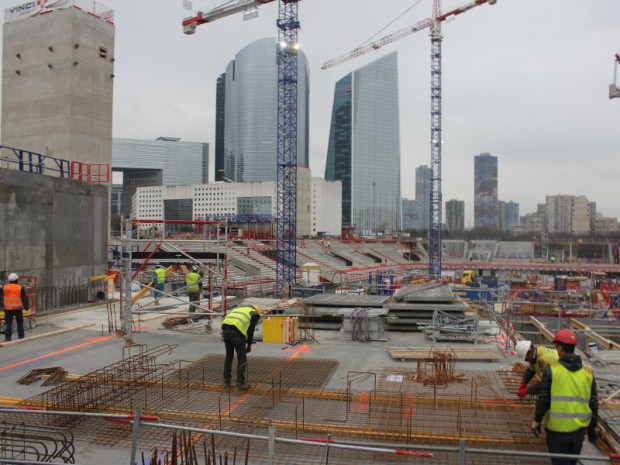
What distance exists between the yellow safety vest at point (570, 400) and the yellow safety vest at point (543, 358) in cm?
130

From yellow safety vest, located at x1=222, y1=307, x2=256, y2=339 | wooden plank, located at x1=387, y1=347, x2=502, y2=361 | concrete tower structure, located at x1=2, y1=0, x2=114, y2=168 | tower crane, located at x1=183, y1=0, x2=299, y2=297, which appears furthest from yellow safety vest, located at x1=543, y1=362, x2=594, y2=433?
concrete tower structure, located at x1=2, y1=0, x2=114, y2=168

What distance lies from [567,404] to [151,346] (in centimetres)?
987

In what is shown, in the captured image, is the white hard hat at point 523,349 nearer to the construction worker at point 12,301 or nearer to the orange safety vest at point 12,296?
the construction worker at point 12,301

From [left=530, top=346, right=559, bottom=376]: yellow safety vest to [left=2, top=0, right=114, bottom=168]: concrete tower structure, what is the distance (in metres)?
40.2

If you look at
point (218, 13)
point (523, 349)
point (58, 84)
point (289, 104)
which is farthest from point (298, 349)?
point (218, 13)

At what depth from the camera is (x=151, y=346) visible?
1214 centimetres

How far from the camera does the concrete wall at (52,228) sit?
53.7 feet

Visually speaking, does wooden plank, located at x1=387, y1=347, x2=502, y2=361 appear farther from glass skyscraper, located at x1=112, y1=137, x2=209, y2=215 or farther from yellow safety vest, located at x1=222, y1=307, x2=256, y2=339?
glass skyscraper, located at x1=112, y1=137, x2=209, y2=215

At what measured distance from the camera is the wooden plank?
1043 centimetres

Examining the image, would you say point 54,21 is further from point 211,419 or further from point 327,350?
point 211,419

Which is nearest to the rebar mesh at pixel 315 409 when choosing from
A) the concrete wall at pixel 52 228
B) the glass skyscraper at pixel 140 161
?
the concrete wall at pixel 52 228

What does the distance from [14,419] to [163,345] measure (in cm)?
498

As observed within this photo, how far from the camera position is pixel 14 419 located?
23.0ft

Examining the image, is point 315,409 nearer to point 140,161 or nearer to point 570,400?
point 570,400
